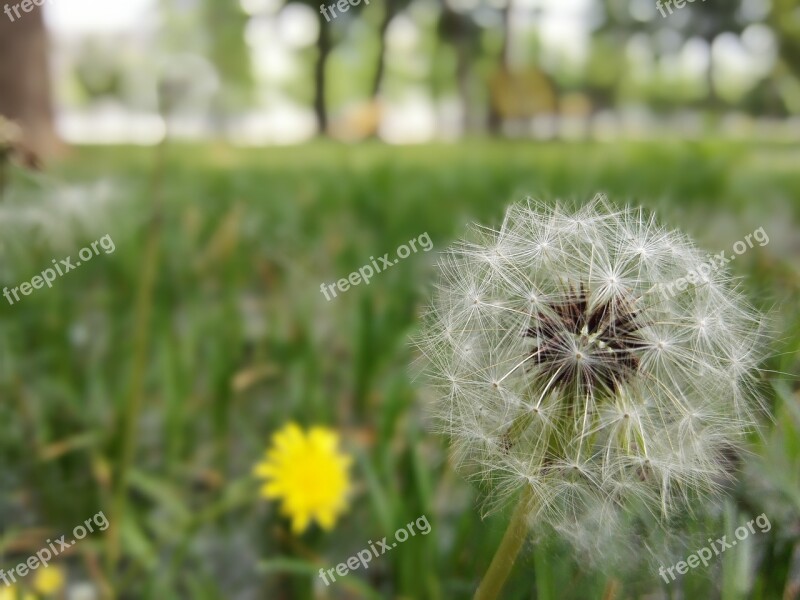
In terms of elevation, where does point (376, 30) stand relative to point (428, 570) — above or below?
above

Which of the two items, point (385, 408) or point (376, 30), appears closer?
point (385, 408)

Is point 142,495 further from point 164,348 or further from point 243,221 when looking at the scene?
point 243,221

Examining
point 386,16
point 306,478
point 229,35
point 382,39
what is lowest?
point 306,478

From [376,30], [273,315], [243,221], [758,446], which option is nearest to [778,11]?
[243,221]

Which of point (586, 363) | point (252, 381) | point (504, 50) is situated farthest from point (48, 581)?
point (504, 50)

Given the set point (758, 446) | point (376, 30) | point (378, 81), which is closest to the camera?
point (758, 446)

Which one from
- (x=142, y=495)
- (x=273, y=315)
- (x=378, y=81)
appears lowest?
(x=142, y=495)

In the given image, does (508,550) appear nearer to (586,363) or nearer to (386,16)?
(586,363)
